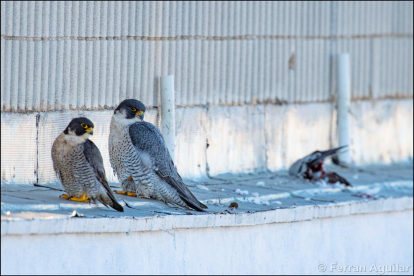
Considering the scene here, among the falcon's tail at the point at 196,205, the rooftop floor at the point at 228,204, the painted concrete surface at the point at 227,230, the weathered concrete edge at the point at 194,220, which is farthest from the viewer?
the falcon's tail at the point at 196,205

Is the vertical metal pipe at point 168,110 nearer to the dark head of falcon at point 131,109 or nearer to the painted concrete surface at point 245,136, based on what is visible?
the painted concrete surface at point 245,136

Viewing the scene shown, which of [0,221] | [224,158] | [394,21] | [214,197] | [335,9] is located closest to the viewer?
[0,221]

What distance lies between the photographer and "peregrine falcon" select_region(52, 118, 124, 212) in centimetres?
621

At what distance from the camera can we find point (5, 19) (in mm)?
6727

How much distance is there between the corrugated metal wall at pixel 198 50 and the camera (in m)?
6.95

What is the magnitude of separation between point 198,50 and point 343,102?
2.28 metres

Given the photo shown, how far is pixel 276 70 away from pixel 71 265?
4078mm

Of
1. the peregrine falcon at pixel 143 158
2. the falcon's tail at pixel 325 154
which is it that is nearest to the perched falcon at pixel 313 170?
the falcon's tail at pixel 325 154

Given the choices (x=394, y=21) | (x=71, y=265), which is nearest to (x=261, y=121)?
(x=394, y=21)

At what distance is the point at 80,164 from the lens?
6.21m

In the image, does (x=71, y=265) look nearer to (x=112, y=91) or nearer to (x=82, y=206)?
(x=82, y=206)

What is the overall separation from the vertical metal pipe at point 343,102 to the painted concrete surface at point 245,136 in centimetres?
8

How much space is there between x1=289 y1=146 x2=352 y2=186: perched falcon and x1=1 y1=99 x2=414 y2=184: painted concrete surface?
32 cm

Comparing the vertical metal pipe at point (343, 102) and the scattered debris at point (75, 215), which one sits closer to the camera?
the scattered debris at point (75, 215)
